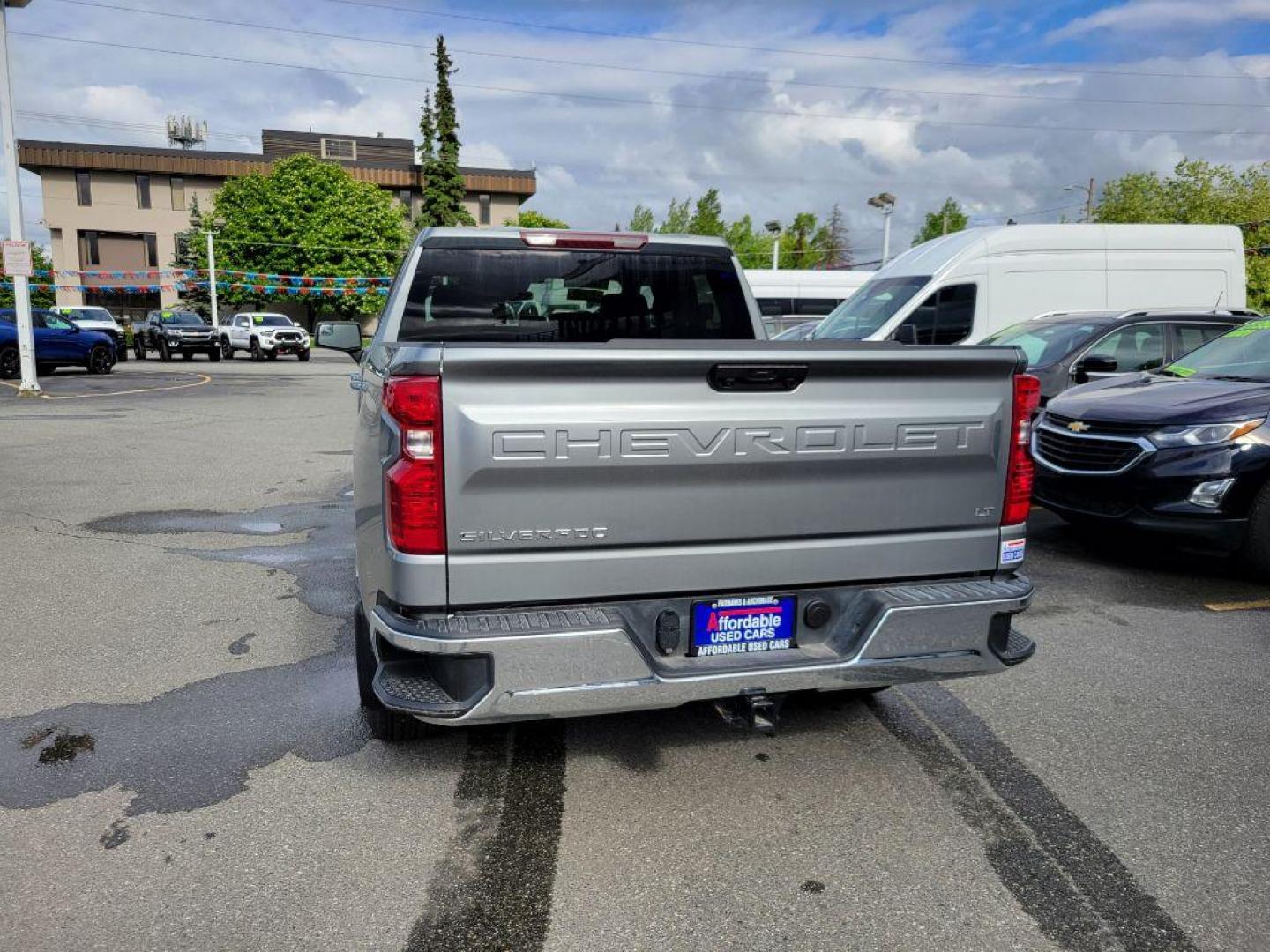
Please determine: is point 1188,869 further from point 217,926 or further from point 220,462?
point 220,462

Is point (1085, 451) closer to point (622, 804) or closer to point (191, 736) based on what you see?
point (622, 804)

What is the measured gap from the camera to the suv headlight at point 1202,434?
231 inches

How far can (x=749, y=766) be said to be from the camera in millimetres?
3533

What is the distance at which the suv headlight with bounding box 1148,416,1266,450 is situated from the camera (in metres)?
5.86

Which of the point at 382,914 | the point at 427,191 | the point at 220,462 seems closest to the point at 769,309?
the point at 220,462

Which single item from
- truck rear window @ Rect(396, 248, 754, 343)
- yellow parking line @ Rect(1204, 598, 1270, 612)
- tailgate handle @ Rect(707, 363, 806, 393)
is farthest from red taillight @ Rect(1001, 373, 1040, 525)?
yellow parking line @ Rect(1204, 598, 1270, 612)

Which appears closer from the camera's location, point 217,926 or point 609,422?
point 217,926

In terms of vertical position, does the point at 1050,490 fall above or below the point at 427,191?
below

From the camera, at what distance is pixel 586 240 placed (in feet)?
14.6

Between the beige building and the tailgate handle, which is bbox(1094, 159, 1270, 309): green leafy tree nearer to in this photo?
the tailgate handle

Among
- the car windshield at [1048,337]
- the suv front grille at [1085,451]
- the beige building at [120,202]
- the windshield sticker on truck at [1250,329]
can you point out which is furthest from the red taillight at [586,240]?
the beige building at [120,202]

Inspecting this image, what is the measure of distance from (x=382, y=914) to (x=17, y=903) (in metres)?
1.02

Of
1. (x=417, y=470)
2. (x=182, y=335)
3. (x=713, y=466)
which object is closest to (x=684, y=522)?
(x=713, y=466)

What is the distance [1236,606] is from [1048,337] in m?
4.67
